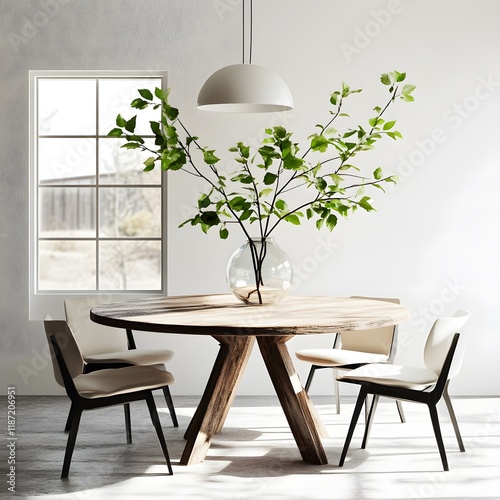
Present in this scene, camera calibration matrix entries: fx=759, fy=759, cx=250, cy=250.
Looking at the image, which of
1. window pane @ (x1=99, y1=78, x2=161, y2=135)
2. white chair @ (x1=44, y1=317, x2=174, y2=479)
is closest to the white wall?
window pane @ (x1=99, y1=78, x2=161, y2=135)

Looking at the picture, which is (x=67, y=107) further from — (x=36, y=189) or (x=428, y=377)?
(x=428, y=377)

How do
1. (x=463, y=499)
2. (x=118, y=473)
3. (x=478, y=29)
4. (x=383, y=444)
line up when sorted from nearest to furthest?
(x=463, y=499) < (x=118, y=473) < (x=383, y=444) < (x=478, y=29)

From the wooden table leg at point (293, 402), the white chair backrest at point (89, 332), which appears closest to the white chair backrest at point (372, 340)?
the wooden table leg at point (293, 402)

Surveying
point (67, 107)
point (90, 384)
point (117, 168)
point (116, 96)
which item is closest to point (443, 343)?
point (90, 384)

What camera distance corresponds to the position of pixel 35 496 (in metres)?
3.33

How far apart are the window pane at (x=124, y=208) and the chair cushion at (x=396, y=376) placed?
2.44 metres

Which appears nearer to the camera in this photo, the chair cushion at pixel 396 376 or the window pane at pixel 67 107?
the chair cushion at pixel 396 376

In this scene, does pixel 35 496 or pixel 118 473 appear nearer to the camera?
pixel 35 496

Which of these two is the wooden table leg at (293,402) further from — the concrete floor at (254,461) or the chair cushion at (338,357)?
the chair cushion at (338,357)

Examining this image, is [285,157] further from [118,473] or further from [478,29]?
[478,29]

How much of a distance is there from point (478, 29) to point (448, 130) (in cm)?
75

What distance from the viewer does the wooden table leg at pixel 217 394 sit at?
12.5 feet

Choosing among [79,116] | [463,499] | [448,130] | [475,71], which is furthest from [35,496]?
[475,71]

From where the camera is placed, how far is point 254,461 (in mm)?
3857
